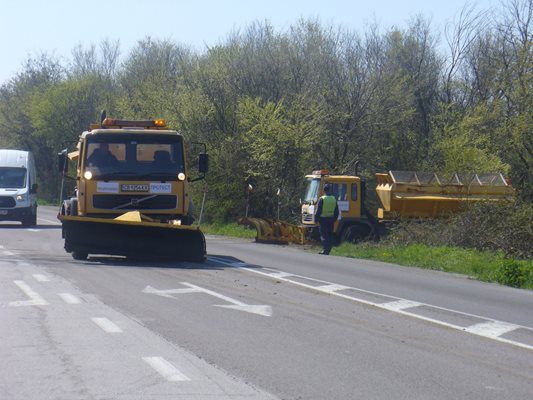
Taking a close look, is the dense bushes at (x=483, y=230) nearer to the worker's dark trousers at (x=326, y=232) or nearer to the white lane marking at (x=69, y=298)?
the worker's dark trousers at (x=326, y=232)

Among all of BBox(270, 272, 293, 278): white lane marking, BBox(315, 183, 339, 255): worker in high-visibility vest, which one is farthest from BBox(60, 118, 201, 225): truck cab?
BBox(315, 183, 339, 255): worker in high-visibility vest

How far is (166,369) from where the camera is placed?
7863 millimetres

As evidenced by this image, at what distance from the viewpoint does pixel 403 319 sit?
36.3 feet

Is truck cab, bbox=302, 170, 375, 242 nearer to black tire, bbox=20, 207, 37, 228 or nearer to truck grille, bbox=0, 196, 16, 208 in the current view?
black tire, bbox=20, 207, 37, 228

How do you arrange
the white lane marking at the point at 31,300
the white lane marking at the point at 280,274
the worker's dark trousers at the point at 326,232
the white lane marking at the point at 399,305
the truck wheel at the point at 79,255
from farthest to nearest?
1. the worker's dark trousers at the point at 326,232
2. the truck wheel at the point at 79,255
3. the white lane marking at the point at 280,274
4. the white lane marking at the point at 399,305
5. the white lane marking at the point at 31,300

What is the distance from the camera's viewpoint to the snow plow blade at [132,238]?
17484 millimetres

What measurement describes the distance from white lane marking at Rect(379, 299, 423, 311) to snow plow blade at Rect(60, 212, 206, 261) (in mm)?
6005

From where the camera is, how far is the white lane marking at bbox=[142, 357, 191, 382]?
7.52 m

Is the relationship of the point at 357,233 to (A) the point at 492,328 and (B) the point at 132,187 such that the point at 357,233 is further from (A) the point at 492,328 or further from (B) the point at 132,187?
(A) the point at 492,328

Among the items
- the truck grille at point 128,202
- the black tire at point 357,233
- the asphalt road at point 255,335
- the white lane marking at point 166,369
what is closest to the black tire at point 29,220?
the black tire at point 357,233

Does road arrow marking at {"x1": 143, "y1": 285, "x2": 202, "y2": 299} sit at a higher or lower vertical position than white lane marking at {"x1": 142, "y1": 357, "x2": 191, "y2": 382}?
higher

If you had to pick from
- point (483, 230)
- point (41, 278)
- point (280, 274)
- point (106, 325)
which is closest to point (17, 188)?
point (483, 230)

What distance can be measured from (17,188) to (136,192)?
15879 mm

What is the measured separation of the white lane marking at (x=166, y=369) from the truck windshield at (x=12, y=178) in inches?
1040
